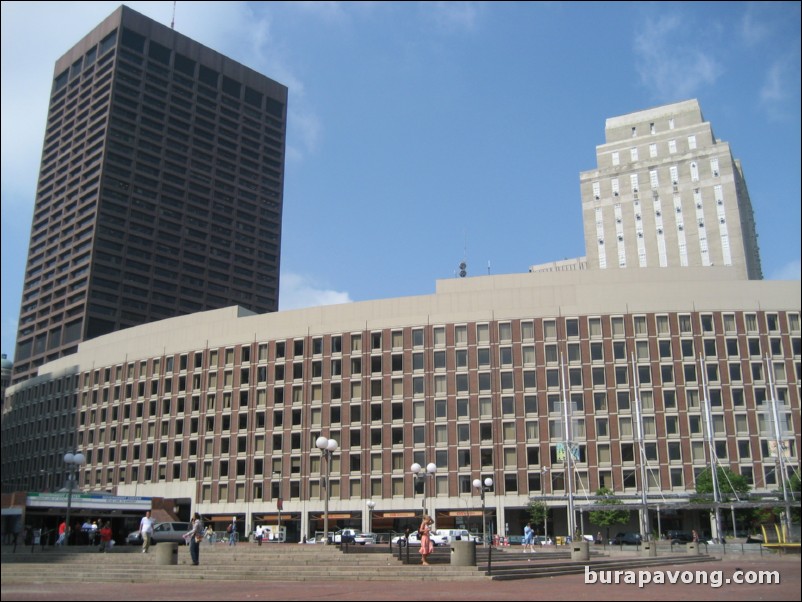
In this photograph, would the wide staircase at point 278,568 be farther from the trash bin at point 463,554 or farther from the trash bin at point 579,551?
the trash bin at point 579,551

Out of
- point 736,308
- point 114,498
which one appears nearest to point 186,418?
point 114,498

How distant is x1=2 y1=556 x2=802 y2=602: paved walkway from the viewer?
18734mm

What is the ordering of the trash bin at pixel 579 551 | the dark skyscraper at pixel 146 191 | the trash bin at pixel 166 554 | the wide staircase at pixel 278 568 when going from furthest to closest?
the dark skyscraper at pixel 146 191 → the trash bin at pixel 579 551 → the trash bin at pixel 166 554 → the wide staircase at pixel 278 568

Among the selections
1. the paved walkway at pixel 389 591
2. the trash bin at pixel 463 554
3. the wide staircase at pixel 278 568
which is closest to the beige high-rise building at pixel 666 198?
the wide staircase at pixel 278 568

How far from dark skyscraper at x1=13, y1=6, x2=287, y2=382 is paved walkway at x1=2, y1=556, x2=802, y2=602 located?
13155 cm

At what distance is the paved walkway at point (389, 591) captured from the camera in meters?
18.7

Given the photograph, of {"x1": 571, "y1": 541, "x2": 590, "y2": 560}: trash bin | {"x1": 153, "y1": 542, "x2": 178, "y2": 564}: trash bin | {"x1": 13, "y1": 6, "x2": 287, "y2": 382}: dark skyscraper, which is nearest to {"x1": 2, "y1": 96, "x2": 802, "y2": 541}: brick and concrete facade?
{"x1": 571, "y1": 541, "x2": 590, "y2": 560}: trash bin

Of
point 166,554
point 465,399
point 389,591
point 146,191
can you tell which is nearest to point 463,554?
point 389,591

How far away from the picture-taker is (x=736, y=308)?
85938mm

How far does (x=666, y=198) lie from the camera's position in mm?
132625

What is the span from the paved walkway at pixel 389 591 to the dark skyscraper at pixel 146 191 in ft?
432

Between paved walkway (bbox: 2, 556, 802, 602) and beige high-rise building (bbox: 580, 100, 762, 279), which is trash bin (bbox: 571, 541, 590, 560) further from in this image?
beige high-rise building (bbox: 580, 100, 762, 279)

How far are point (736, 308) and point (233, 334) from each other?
57.0 metres

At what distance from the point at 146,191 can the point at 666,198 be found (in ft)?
328
